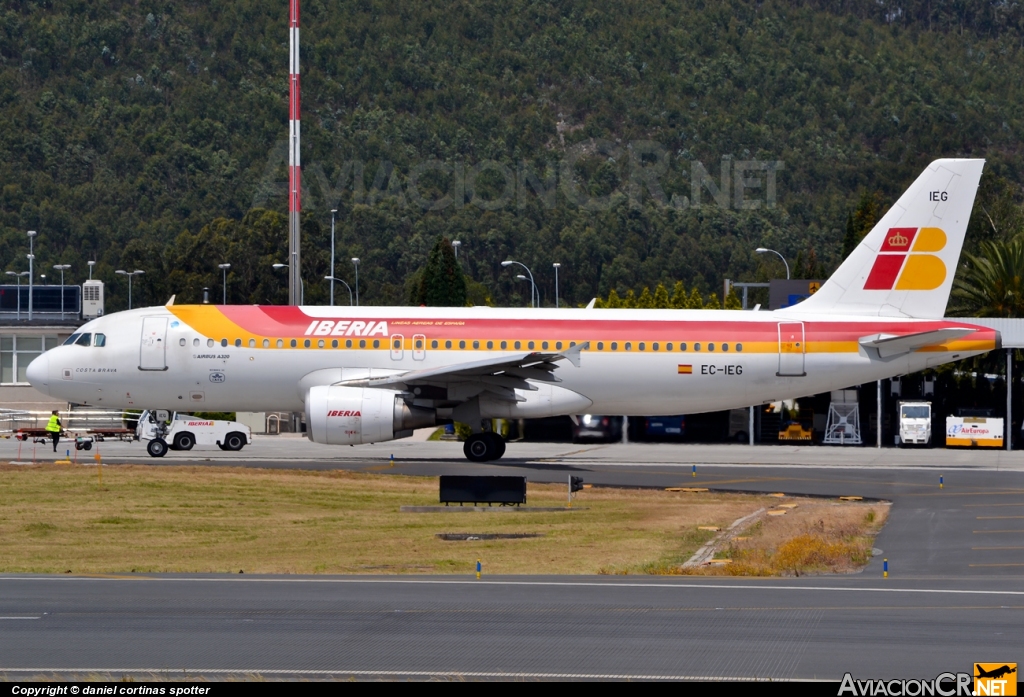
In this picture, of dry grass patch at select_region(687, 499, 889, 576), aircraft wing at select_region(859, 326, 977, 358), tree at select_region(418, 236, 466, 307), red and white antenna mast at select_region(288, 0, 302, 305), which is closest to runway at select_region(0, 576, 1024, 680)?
dry grass patch at select_region(687, 499, 889, 576)

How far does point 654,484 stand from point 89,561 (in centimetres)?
1566

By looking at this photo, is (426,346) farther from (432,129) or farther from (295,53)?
(432,129)

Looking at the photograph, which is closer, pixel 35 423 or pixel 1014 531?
pixel 1014 531

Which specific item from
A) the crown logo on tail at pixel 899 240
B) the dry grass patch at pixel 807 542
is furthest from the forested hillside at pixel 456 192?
the dry grass patch at pixel 807 542

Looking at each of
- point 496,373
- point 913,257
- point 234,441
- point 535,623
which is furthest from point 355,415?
point 535,623

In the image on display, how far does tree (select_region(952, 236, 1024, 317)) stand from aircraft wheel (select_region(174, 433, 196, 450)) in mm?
33840

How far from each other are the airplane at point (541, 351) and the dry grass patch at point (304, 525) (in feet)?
12.7

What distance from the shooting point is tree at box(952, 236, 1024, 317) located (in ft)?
186

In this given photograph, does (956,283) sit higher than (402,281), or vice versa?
(402,281)

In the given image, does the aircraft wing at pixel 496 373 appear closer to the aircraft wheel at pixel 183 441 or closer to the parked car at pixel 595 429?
the aircraft wheel at pixel 183 441

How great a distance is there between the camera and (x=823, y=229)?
166 m

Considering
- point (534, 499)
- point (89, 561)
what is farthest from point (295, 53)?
point (89, 561)

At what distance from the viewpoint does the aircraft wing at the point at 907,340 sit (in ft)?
122

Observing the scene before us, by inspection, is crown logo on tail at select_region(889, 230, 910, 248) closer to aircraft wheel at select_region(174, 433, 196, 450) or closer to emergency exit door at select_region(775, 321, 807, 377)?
emergency exit door at select_region(775, 321, 807, 377)
